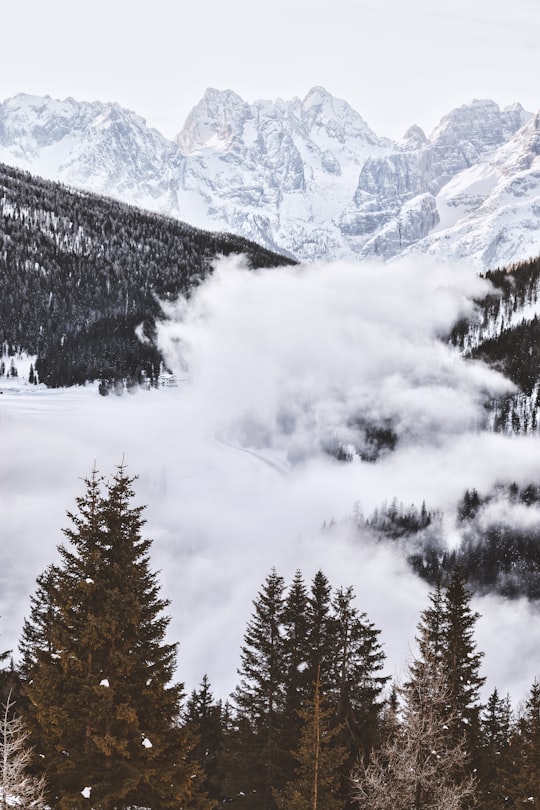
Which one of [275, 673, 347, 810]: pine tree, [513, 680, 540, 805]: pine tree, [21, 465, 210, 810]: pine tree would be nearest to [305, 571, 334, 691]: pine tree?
[275, 673, 347, 810]: pine tree

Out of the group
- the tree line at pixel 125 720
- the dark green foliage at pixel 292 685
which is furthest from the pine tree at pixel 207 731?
the tree line at pixel 125 720

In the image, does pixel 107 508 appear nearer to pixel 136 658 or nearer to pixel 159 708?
pixel 136 658

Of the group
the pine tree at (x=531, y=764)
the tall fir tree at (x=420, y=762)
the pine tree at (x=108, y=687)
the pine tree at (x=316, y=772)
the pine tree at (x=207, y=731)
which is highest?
the pine tree at (x=108, y=687)

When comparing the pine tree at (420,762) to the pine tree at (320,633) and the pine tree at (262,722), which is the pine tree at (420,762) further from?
the pine tree at (320,633)

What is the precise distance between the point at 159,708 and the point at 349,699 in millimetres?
19874

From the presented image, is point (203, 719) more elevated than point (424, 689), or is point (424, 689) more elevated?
point (424, 689)

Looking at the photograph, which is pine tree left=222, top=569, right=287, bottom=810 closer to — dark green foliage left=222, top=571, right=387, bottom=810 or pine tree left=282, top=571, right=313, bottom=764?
dark green foliage left=222, top=571, right=387, bottom=810

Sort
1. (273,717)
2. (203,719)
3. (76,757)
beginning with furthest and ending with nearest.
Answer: (203,719), (273,717), (76,757)

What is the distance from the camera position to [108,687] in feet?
68.9

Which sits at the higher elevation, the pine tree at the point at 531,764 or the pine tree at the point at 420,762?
the pine tree at the point at 420,762

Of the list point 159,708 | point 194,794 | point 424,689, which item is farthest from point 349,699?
point 159,708

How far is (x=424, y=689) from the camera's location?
2606 cm

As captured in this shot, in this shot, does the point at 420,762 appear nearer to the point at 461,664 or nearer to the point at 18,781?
the point at 18,781

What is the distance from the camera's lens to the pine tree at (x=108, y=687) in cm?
2117
